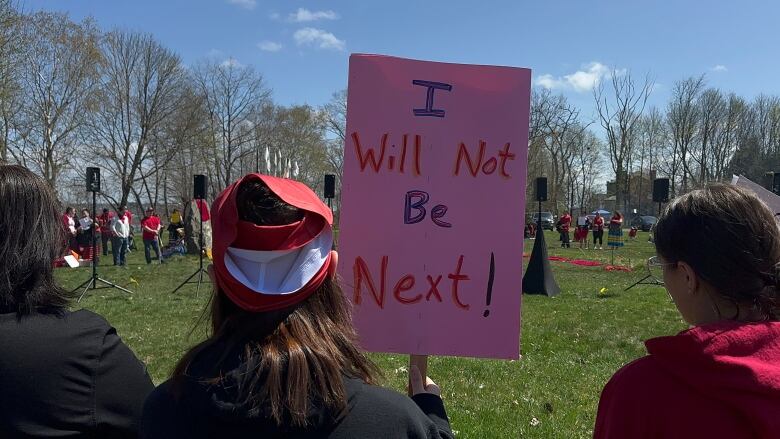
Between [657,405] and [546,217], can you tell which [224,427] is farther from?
[546,217]

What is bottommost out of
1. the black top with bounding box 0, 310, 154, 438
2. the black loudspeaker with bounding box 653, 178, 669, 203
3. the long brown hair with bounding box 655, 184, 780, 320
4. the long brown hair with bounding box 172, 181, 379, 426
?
the black top with bounding box 0, 310, 154, 438

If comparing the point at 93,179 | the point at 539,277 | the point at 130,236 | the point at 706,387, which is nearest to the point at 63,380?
the point at 706,387

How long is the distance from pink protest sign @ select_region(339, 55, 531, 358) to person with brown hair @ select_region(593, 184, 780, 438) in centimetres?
83

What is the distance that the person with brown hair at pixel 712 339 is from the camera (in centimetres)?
126

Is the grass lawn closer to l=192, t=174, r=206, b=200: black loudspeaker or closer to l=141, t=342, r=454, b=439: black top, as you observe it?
l=141, t=342, r=454, b=439: black top

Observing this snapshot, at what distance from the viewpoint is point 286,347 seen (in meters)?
1.28

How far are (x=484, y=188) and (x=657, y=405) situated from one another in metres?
1.15

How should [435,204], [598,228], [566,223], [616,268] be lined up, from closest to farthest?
1. [435,204]
2. [616,268]
3. [598,228]
4. [566,223]

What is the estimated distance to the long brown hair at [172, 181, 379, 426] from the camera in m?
1.20

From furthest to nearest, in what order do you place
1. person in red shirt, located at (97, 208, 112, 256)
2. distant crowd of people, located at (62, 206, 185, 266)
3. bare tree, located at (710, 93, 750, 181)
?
bare tree, located at (710, 93, 750, 181) → person in red shirt, located at (97, 208, 112, 256) → distant crowd of people, located at (62, 206, 185, 266)

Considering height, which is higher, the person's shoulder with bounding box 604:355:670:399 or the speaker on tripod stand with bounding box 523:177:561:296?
the person's shoulder with bounding box 604:355:670:399

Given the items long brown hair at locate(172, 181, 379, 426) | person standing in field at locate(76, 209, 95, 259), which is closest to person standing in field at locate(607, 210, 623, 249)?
person standing in field at locate(76, 209, 95, 259)

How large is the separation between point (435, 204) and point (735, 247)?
3.74 feet

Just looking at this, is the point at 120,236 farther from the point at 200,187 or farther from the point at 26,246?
the point at 26,246
